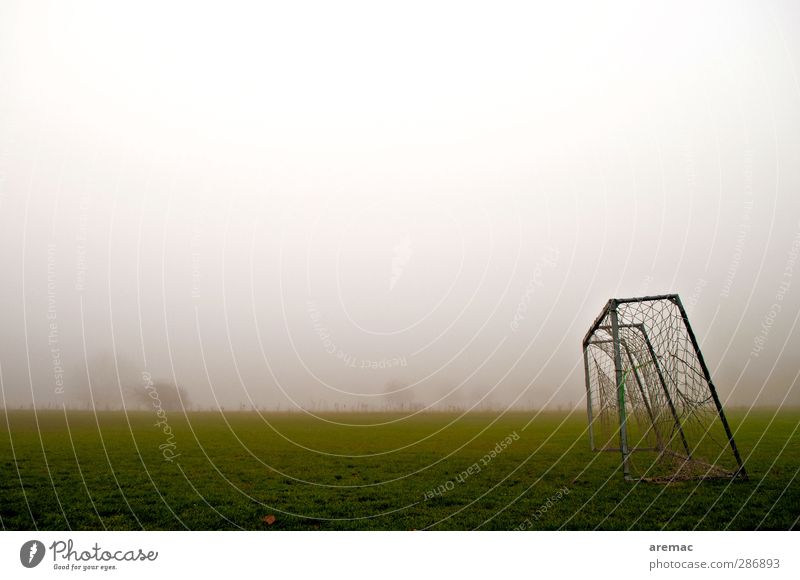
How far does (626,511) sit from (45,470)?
37.8 ft

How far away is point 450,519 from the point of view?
21.6ft

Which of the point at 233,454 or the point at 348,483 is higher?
the point at 348,483

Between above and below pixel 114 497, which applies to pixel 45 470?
below

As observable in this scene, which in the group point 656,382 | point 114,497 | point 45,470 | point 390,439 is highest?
point 656,382

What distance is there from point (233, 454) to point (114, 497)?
20.2ft

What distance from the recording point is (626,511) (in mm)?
6715

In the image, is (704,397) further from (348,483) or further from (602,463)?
(348,483)

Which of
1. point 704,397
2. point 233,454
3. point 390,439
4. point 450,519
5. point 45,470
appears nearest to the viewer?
point 450,519

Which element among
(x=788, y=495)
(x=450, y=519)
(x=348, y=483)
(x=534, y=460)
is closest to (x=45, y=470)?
(x=348, y=483)

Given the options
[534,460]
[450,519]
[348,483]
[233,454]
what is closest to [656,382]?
[534,460]
